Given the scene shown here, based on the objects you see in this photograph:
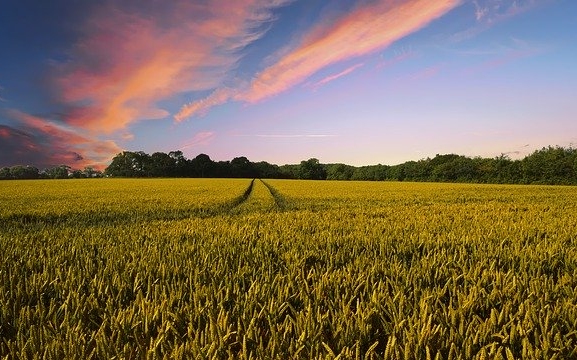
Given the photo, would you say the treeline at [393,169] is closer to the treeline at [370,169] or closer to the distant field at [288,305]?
the treeline at [370,169]

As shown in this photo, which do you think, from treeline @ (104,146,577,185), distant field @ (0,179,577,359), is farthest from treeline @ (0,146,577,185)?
distant field @ (0,179,577,359)

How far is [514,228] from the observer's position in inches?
289

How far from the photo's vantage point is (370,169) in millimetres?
140625

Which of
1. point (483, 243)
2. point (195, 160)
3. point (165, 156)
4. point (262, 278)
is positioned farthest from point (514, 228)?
point (165, 156)

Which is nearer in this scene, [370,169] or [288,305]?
[288,305]

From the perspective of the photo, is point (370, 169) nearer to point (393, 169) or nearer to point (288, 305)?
point (393, 169)

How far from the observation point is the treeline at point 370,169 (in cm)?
8844

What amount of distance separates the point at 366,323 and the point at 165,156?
14812cm

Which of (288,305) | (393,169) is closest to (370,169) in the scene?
(393,169)

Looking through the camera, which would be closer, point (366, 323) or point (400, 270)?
point (366, 323)

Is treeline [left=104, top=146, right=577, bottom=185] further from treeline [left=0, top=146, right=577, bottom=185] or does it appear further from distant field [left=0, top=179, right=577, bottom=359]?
distant field [left=0, top=179, right=577, bottom=359]

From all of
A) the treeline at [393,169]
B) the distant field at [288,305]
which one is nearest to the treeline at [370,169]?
the treeline at [393,169]

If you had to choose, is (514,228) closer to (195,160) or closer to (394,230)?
(394,230)

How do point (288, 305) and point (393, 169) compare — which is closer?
point (288, 305)
